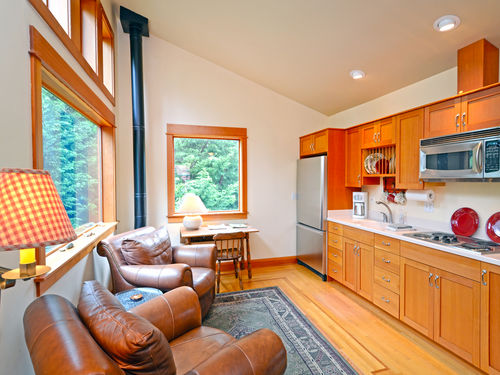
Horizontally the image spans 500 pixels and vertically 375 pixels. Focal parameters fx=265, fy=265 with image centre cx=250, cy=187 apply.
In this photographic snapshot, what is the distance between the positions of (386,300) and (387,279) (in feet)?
0.72

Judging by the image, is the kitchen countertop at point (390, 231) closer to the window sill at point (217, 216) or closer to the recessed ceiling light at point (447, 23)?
the window sill at point (217, 216)

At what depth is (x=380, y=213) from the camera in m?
3.56

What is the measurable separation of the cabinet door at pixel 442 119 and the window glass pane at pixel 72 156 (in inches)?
124

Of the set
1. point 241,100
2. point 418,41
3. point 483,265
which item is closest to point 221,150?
point 241,100

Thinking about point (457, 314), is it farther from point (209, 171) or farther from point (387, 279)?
point (209, 171)

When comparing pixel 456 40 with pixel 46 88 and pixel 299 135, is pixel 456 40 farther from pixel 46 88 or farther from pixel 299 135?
pixel 46 88

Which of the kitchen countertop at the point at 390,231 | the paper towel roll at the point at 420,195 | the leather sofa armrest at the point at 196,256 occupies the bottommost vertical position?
the leather sofa armrest at the point at 196,256

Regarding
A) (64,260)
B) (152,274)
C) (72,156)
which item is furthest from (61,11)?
(152,274)

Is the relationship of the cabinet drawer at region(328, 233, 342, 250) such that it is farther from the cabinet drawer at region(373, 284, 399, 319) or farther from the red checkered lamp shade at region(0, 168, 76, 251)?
the red checkered lamp shade at region(0, 168, 76, 251)

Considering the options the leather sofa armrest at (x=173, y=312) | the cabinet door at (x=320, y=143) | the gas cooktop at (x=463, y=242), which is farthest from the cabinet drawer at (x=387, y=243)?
the leather sofa armrest at (x=173, y=312)

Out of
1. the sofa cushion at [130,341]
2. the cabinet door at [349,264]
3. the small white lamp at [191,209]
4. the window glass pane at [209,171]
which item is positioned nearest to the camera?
the sofa cushion at [130,341]

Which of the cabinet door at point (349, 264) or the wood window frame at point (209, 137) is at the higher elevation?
the wood window frame at point (209, 137)

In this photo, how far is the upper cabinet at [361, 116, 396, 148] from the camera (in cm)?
296

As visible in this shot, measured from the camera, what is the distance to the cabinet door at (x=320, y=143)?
3.71 m
